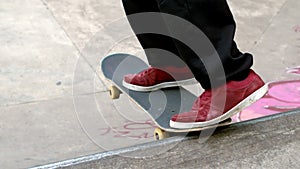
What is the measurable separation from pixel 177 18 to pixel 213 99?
34 centimetres

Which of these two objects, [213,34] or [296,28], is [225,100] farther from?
[296,28]

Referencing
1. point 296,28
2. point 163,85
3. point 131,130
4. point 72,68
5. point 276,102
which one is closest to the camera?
point 163,85

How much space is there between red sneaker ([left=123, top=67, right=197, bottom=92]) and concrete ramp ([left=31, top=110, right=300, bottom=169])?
34 centimetres

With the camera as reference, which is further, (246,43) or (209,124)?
(246,43)

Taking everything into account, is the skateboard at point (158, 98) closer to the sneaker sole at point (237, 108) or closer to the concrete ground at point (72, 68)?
the sneaker sole at point (237, 108)

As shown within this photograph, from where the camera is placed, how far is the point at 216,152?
2.11 m

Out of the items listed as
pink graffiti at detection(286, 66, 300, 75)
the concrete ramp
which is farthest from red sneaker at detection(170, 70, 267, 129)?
pink graffiti at detection(286, 66, 300, 75)

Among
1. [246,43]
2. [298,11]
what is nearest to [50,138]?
[246,43]

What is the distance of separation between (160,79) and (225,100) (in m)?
0.53

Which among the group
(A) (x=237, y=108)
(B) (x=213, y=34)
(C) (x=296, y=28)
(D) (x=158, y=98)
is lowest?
(C) (x=296, y=28)

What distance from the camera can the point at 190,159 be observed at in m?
2.07

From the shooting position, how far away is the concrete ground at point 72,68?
356 cm

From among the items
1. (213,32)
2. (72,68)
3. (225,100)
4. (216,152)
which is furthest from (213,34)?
(72,68)

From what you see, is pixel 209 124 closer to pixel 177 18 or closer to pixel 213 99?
pixel 213 99
